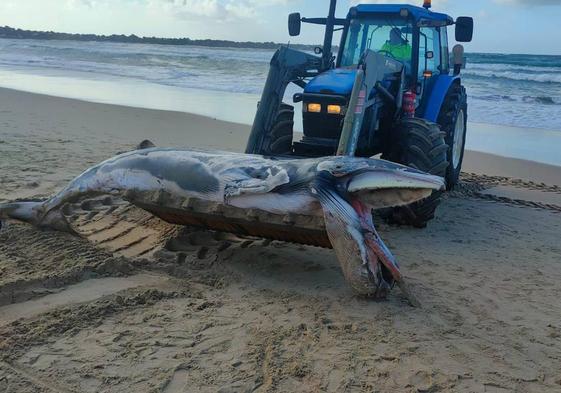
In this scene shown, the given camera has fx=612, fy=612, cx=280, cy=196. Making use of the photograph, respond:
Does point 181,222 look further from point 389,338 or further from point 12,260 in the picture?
point 389,338

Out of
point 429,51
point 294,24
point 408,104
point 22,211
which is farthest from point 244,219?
point 429,51

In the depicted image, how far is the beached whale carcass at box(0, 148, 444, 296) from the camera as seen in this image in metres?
3.71

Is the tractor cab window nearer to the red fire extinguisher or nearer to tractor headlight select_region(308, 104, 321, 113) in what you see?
the red fire extinguisher

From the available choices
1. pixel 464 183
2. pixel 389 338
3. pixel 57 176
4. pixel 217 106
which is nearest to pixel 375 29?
pixel 464 183

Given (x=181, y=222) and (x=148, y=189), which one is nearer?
(x=148, y=189)

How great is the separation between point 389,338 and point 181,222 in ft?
6.24

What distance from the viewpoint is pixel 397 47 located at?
685 centimetres

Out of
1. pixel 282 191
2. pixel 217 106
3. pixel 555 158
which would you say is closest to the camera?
pixel 282 191

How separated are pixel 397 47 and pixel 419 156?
1.70m

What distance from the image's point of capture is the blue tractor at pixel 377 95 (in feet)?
18.3

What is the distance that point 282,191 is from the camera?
3924mm

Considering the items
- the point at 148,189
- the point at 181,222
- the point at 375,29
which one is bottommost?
the point at 181,222

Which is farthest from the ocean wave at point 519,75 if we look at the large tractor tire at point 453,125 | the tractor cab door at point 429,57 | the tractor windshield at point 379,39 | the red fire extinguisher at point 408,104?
the red fire extinguisher at point 408,104

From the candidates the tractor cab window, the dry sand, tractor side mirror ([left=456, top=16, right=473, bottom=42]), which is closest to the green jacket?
the tractor cab window
